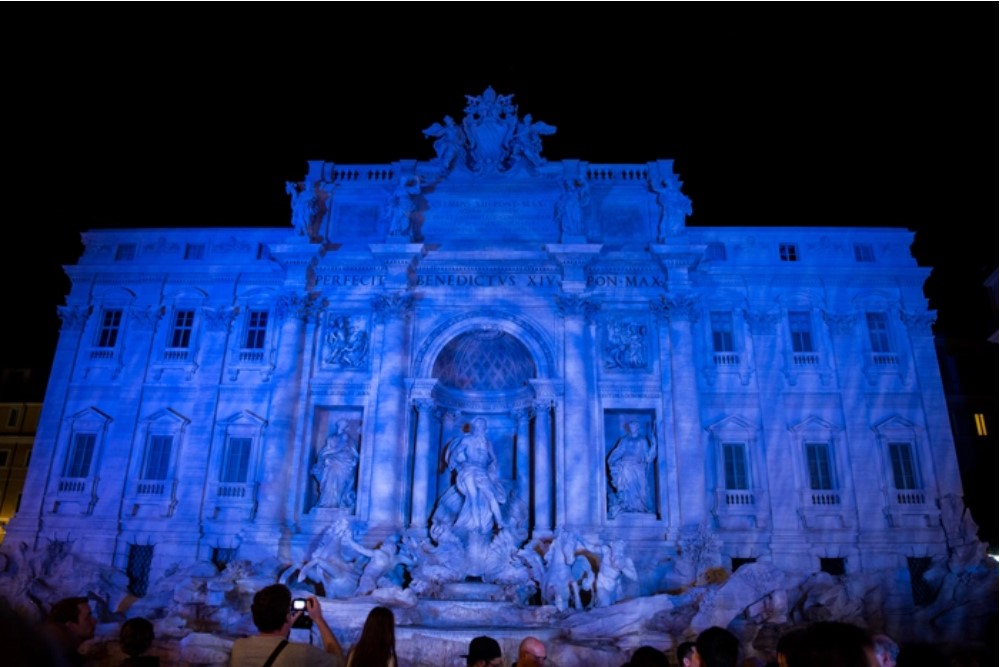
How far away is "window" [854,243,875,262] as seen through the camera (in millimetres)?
24609

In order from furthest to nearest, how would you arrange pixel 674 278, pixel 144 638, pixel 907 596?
pixel 674 278
pixel 907 596
pixel 144 638

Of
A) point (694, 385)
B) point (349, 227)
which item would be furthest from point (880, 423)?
point (349, 227)

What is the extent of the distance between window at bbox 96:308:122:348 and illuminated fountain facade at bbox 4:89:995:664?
11cm

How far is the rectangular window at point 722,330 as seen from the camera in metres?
23.8

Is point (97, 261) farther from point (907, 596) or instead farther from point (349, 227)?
point (907, 596)

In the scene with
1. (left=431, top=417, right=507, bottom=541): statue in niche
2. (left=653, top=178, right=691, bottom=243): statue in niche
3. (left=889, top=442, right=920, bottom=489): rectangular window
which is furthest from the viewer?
(left=653, top=178, right=691, bottom=243): statue in niche

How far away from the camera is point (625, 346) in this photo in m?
22.5

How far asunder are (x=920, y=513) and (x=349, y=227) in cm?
2142

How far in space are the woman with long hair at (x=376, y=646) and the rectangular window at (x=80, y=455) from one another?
72.6ft

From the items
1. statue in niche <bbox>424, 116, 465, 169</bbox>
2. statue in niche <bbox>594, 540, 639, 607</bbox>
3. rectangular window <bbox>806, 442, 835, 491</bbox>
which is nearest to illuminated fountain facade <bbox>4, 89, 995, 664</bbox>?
rectangular window <bbox>806, 442, 835, 491</bbox>

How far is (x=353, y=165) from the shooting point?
25.1 metres

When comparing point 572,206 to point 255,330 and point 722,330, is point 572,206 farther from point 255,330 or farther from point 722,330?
point 255,330

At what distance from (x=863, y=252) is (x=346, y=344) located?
1906cm

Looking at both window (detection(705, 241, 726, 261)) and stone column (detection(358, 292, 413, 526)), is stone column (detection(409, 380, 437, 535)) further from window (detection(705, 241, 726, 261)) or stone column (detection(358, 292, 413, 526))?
window (detection(705, 241, 726, 261))
